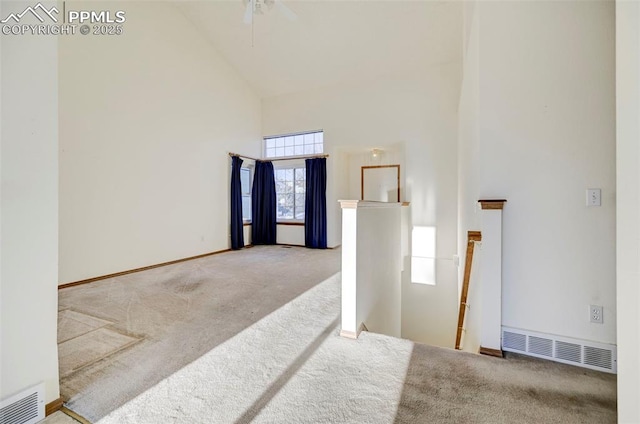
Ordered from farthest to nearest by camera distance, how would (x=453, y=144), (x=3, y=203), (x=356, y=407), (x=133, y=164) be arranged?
(x=453, y=144), (x=133, y=164), (x=356, y=407), (x=3, y=203)

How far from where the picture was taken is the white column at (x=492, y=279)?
1.82 meters

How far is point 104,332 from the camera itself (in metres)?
2.08

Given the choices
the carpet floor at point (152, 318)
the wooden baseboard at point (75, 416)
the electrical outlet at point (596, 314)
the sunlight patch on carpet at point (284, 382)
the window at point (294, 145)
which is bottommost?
the wooden baseboard at point (75, 416)

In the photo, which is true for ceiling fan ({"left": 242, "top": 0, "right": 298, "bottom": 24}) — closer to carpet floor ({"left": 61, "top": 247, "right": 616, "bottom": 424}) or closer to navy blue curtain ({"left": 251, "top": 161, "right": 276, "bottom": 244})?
navy blue curtain ({"left": 251, "top": 161, "right": 276, "bottom": 244})

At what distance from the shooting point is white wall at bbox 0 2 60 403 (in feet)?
3.74

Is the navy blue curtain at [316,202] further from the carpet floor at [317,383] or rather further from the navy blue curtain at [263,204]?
the carpet floor at [317,383]

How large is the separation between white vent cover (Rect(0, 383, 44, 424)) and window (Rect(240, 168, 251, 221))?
197 inches

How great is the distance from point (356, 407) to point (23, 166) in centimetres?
189

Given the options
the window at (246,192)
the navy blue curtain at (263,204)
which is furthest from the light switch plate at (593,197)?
the window at (246,192)

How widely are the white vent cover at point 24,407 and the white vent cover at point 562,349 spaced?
8.50 ft

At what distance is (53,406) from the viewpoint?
1291mm
